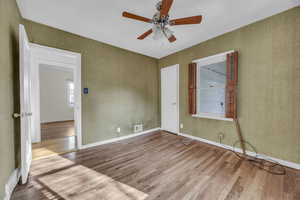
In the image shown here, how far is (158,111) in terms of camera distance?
4477 mm

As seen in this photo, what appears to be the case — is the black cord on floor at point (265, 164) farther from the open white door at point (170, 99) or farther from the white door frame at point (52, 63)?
the white door frame at point (52, 63)

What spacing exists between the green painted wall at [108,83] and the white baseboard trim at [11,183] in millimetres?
1179

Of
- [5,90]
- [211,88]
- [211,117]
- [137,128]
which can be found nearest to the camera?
[5,90]

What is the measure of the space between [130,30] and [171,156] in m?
2.76

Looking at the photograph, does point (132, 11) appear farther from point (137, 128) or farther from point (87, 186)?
point (137, 128)

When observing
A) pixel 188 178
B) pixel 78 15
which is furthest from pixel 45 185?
pixel 78 15

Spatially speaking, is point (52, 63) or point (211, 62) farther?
point (52, 63)

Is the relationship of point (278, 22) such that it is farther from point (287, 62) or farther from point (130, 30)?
point (130, 30)

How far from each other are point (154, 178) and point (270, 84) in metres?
2.57

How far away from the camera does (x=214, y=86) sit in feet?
9.91

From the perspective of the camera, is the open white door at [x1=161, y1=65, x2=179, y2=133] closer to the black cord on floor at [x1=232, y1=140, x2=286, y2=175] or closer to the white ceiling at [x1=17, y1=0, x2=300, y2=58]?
the white ceiling at [x1=17, y1=0, x2=300, y2=58]

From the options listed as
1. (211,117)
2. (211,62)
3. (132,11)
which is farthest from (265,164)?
(132,11)

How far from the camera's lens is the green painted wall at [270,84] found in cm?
197

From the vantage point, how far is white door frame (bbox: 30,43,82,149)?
2.58 m
